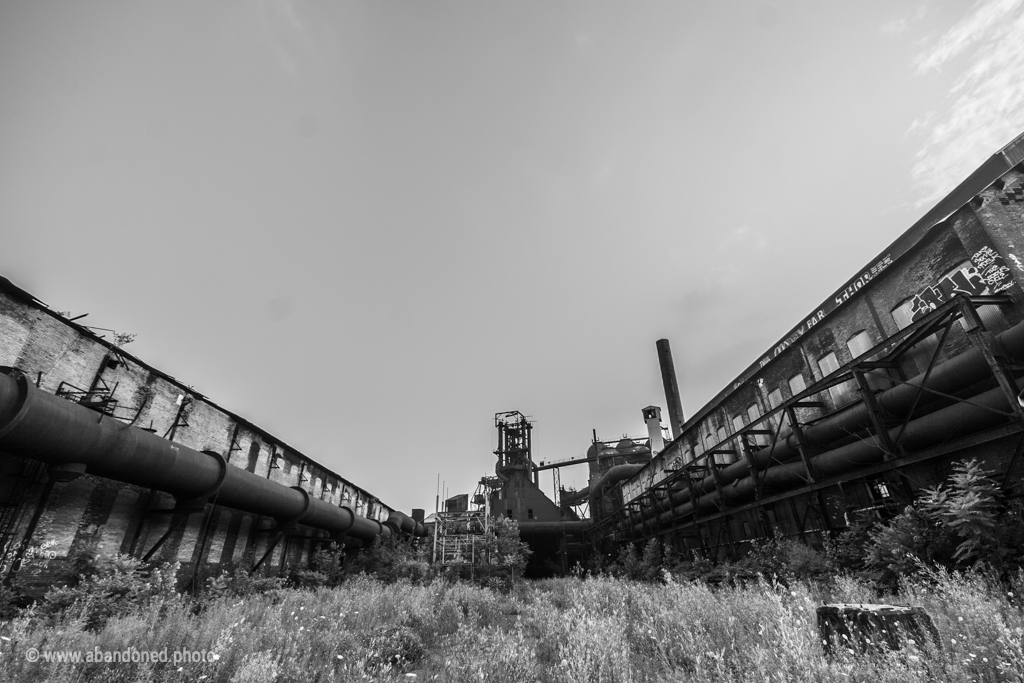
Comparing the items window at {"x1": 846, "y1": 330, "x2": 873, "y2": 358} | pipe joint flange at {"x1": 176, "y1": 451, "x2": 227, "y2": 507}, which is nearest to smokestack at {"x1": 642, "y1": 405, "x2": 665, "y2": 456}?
window at {"x1": 846, "y1": 330, "x2": 873, "y2": 358}

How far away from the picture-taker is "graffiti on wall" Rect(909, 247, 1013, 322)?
8.76m

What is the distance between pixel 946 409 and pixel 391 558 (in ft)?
64.8

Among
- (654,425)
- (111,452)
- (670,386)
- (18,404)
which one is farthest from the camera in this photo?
(654,425)

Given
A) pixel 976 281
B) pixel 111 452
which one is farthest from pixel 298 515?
pixel 976 281

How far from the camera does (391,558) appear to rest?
19.3 m

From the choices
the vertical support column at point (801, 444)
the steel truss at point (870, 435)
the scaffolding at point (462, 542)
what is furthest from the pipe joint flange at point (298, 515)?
the vertical support column at point (801, 444)

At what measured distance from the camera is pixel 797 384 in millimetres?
14859

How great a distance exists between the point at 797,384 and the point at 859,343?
9.59 feet

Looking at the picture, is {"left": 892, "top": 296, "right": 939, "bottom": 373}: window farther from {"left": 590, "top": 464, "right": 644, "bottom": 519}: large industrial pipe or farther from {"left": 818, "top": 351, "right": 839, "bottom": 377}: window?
{"left": 590, "top": 464, "right": 644, "bottom": 519}: large industrial pipe

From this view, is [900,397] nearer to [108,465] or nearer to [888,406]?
[888,406]

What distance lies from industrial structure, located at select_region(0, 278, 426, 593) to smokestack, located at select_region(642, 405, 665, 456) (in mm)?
24634

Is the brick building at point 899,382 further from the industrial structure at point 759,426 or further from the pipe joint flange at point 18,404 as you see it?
the pipe joint flange at point 18,404

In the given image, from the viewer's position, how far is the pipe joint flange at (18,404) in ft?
22.0

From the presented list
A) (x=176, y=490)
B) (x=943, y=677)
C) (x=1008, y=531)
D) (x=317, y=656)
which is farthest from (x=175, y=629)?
(x=1008, y=531)
